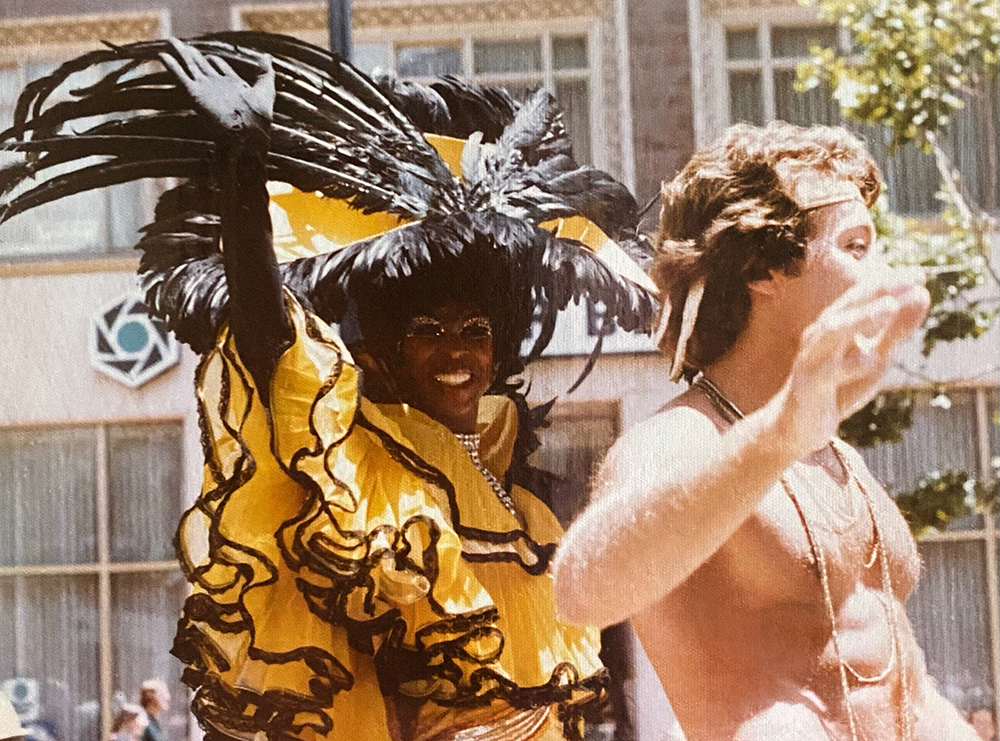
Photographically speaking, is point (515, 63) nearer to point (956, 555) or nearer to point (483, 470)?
point (483, 470)

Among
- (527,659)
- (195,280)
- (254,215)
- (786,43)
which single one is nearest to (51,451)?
(195,280)

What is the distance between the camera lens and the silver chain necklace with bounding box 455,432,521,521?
1788 millimetres

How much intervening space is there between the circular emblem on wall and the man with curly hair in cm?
71

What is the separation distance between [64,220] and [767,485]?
3.88 ft

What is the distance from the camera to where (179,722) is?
71.7 inches

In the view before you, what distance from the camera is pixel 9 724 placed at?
184 cm

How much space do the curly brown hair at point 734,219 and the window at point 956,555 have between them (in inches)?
12.9

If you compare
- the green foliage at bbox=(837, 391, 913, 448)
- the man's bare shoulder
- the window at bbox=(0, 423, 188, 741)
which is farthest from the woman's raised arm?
the green foliage at bbox=(837, 391, 913, 448)

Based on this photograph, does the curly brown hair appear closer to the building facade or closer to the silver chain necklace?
the building facade

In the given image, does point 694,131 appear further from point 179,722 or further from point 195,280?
point 179,722

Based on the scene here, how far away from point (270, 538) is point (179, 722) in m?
0.39

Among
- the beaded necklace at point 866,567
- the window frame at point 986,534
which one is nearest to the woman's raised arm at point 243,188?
the beaded necklace at point 866,567

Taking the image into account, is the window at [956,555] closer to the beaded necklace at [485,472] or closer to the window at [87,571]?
the beaded necklace at [485,472]

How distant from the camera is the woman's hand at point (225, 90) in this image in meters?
1.72
